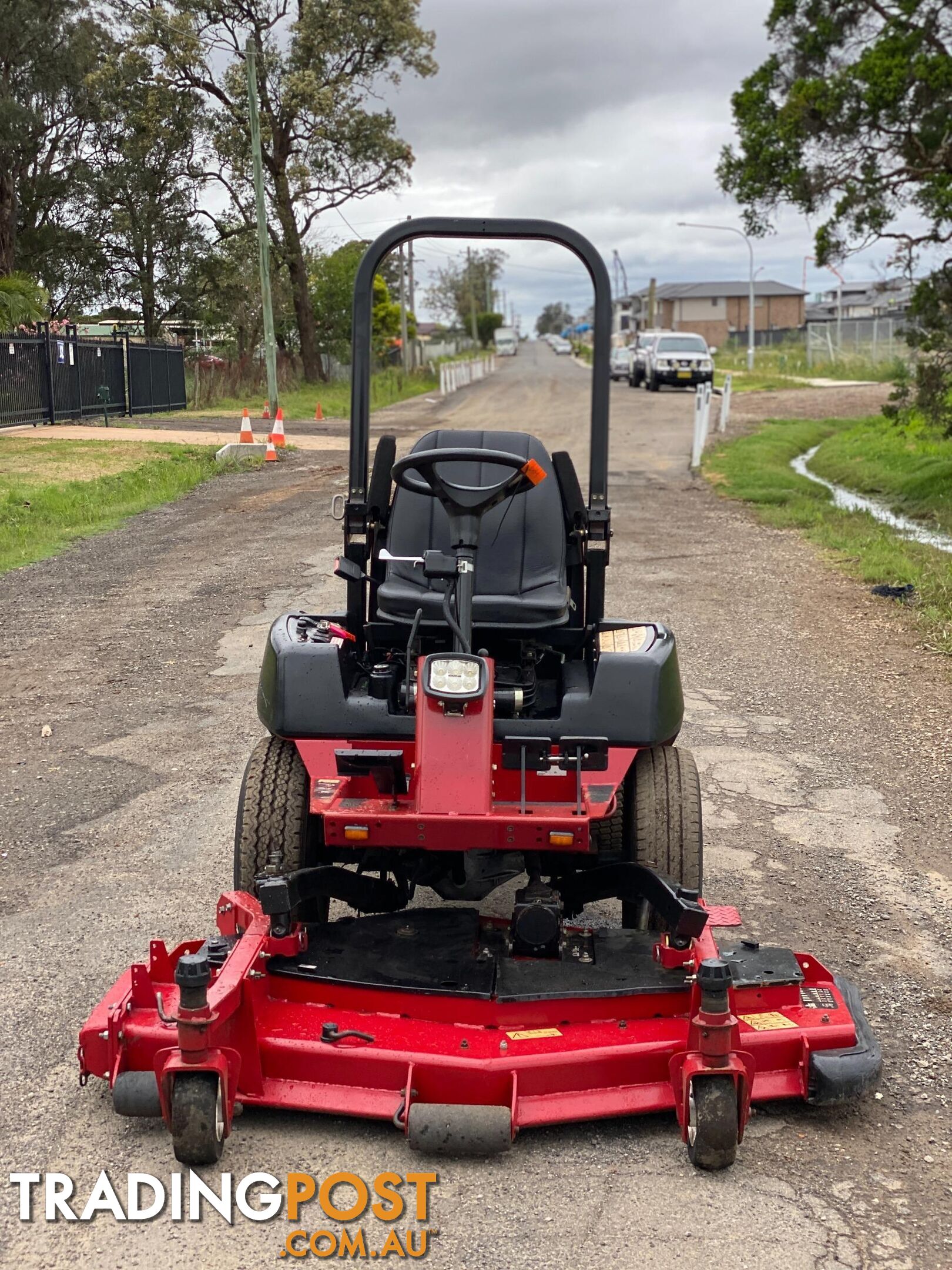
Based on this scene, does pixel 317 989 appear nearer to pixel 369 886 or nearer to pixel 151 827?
pixel 369 886

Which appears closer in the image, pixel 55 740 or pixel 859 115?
pixel 55 740

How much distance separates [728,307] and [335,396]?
255 ft

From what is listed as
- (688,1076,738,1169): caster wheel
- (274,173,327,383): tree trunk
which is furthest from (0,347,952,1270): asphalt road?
(274,173,327,383): tree trunk

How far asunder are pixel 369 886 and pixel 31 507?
12.1m

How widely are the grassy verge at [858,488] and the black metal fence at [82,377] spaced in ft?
37.5

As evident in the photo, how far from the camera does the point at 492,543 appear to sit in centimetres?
451

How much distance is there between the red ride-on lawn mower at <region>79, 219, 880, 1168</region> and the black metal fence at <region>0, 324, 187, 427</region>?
65.0ft

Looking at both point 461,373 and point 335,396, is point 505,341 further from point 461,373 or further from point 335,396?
point 335,396

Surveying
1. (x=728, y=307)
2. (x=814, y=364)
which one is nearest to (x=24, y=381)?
(x=814, y=364)

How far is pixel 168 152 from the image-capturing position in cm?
3831

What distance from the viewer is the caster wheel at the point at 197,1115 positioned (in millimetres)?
3059

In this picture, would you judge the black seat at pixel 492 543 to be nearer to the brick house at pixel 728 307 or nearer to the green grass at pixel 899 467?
the green grass at pixel 899 467

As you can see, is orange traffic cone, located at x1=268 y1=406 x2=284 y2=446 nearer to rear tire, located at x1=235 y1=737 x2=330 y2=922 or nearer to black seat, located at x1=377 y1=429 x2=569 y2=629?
black seat, located at x1=377 y1=429 x2=569 y2=629

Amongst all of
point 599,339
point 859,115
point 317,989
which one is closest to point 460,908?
point 317,989
